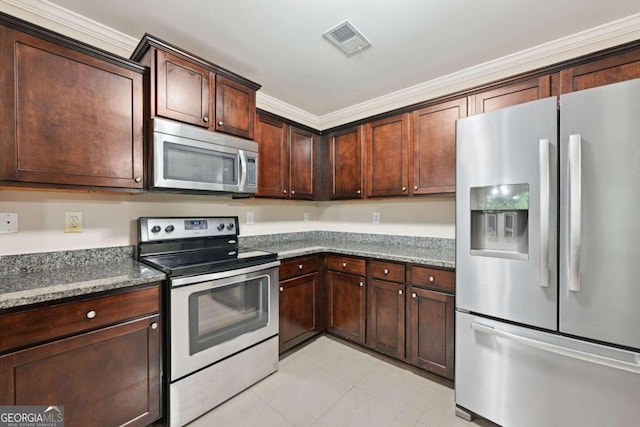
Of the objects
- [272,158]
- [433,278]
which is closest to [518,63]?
[433,278]

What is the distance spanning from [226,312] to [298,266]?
771 mm

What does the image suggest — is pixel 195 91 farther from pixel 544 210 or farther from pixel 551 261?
pixel 551 261

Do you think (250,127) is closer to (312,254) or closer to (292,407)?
(312,254)

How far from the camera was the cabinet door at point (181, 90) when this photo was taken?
5.55 feet

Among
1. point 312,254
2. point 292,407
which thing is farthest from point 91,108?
point 292,407

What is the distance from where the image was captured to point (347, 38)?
6.24 ft

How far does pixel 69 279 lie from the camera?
137 cm

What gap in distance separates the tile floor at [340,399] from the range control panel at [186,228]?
4.01 feet

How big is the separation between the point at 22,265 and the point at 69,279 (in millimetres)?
442

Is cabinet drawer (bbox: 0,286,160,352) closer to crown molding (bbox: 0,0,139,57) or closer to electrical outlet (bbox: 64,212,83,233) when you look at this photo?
electrical outlet (bbox: 64,212,83,233)

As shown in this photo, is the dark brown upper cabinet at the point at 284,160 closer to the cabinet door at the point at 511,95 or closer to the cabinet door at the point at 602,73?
the cabinet door at the point at 511,95

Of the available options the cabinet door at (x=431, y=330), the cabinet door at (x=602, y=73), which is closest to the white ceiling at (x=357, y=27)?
the cabinet door at (x=602, y=73)

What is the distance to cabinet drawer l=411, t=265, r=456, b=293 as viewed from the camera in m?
1.89

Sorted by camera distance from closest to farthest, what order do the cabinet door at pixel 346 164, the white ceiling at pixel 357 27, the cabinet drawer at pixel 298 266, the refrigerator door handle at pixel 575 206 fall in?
the refrigerator door handle at pixel 575 206 → the white ceiling at pixel 357 27 → the cabinet drawer at pixel 298 266 → the cabinet door at pixel 346 164
